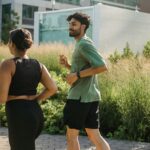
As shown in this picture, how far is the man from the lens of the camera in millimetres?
5387

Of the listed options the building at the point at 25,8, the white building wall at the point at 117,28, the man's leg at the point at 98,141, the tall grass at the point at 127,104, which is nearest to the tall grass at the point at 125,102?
the tall grass at the point at 127,104

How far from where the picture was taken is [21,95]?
427 cm

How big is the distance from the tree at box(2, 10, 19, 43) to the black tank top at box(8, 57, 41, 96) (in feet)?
169

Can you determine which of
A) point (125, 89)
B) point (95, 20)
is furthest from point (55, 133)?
point (95, 20)

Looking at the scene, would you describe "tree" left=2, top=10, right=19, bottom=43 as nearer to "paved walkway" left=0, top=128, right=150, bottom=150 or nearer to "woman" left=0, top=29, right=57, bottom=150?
"paved walkway" left=0, top=128, right=150, bottom=150

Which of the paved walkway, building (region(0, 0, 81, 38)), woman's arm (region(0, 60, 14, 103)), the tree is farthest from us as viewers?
building (region(0, 0, 81, 38))

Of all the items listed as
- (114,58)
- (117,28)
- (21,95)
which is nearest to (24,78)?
(21,95)

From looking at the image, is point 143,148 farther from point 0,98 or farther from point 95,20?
point 95,20

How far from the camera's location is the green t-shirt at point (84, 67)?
17.7ft

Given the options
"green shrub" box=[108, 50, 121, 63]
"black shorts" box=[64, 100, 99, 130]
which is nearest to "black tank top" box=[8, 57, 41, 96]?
"black shorts" box=[64, 100, 99, 130]

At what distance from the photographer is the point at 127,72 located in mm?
10641

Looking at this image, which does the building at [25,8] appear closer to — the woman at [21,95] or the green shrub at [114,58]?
the green shrub at [114,58]

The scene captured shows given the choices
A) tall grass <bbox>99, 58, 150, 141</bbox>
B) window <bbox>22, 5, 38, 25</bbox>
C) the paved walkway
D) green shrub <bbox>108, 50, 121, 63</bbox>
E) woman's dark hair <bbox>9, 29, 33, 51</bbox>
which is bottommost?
the paved walkway

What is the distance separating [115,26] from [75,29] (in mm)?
22950
